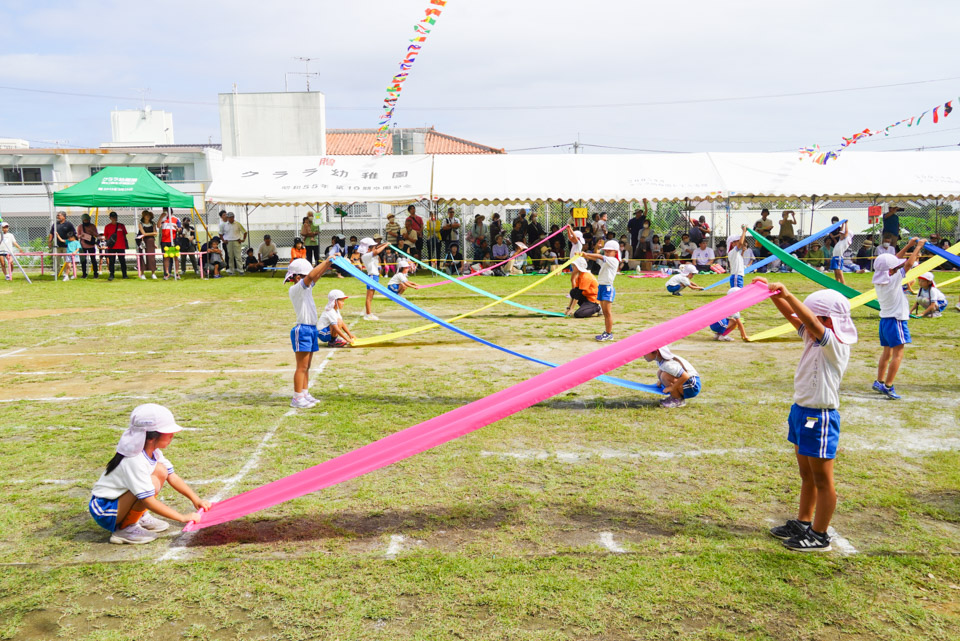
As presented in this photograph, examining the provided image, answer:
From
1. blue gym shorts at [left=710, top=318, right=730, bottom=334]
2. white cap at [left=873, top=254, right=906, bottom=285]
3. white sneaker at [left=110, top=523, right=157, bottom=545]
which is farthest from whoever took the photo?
blue gym shorts at [left=710, top=318, right=730, bottom=334]

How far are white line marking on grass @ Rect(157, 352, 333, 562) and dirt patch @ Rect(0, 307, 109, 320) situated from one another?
1009cm

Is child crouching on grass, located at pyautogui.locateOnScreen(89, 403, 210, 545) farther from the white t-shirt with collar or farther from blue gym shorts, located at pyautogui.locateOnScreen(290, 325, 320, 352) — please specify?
blue gym shorts, located at pyautogui.locateOnScreen(290, 325, 320, 352)

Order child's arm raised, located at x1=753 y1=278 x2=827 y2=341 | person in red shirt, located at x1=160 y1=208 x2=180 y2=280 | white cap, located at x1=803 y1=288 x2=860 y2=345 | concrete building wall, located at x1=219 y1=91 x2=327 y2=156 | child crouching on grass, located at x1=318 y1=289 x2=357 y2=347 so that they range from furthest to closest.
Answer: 1. concrete building wall, located at x1=219 y1=91 x2=327 y2=156
2. person in red shirt, located at x1=160 y1=208 x2=180 y2=280
3. child crouching on grass, located at x1=318 y1=289 x2=357 y2=347
4. white cap, located at x1=803 y1=288 x2=860 y2=345
5. child's arm raised, located at x1=753 y1=278 x2=827 y2=341

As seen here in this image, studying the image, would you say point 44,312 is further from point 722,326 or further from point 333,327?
point 722,326

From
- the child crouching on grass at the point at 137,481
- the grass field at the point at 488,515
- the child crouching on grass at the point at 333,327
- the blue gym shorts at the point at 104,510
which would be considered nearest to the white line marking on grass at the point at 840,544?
the grass field at the point at 488,515

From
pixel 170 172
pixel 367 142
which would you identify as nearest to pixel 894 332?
pixel 170 172

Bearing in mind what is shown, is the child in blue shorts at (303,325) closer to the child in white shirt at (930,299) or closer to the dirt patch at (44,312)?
the dirt patch at (44,312)

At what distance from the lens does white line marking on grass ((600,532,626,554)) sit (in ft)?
14.6

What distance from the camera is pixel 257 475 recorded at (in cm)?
572

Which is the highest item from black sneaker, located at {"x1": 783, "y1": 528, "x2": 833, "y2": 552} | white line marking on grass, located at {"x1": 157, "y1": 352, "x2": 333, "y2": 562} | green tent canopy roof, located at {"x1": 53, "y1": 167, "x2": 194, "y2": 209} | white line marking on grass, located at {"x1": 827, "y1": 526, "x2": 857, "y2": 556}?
green tent canopy roof, located at {"x1": 53, "y1": 167, "x2": 194, "y2": 209}

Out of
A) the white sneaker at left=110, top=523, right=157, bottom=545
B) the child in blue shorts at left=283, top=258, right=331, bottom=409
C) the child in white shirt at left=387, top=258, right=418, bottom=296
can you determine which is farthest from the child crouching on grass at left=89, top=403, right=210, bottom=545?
the child in white shirt at left=387, top=258, right=418, bottom=296

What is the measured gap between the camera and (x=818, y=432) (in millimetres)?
4266

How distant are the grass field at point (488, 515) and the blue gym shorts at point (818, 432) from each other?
2.13 feet

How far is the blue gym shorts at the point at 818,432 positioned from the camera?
4.25 m
